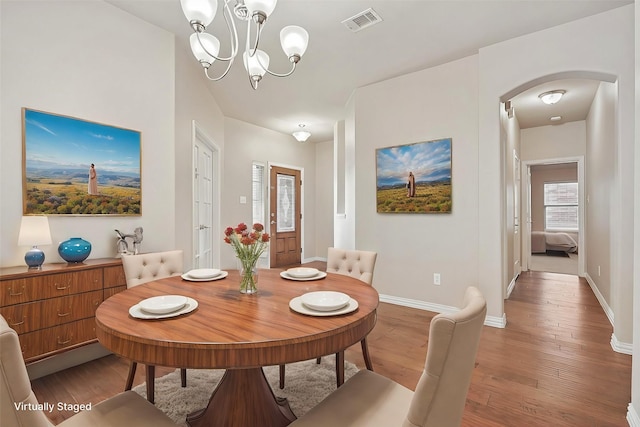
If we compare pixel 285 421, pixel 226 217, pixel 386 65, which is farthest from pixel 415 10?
pixel 226 217

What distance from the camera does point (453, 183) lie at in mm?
3363

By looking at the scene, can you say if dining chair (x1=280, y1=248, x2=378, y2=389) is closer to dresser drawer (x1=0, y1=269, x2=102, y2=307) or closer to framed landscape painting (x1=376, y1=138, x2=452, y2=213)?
framed landscape painting (x1=376, y1=138, x2=452, y2=213)

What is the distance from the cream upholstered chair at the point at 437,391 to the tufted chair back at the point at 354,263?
3.70 feet

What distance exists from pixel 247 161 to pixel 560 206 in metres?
9.16

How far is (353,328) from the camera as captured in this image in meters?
1.14

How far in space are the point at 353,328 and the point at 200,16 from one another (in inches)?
66.5

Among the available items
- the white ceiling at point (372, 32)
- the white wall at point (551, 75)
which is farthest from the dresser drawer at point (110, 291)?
the white wall at point (551, 75)

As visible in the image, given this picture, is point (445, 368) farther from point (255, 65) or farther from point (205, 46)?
point (205, 46)

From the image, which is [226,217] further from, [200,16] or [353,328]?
[353,328]

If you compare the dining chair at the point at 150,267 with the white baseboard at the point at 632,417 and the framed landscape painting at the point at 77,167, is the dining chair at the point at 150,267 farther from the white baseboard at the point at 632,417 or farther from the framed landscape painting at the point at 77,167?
the white baseboard at the point at 632,417

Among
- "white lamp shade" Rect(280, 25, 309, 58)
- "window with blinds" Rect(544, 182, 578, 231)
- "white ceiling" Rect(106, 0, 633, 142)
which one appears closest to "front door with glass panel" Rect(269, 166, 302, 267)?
"white ceiling" Rect(106, 0, 633, 142)

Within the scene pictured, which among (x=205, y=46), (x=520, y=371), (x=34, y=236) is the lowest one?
(x=520, y=371)

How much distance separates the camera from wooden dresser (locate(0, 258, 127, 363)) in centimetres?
184

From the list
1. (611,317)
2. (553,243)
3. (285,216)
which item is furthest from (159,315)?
(553,243)
